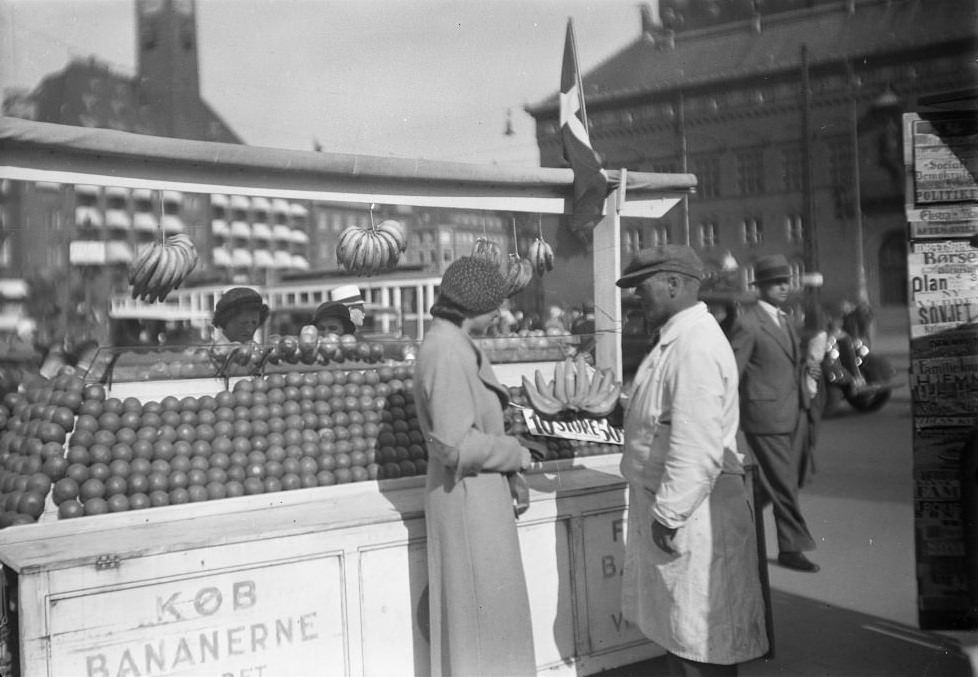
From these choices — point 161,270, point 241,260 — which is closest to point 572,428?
point 161,270

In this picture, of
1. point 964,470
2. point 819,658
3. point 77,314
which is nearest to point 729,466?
point 819,658

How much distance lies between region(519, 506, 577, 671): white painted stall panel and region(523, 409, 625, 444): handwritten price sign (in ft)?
1.28

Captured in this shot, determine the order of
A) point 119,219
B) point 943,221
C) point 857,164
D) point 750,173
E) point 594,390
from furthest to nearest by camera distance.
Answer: point 119,219 < point 750,173 < point 857,164 < point 594,390 < point 943,221

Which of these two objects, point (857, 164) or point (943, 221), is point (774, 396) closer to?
point (943, 221)

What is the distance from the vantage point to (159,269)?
4.06m

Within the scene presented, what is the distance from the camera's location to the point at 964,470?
3201 mm

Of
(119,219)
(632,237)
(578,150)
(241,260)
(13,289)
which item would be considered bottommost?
(578,150)

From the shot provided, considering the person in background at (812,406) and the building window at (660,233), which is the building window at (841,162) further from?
the person in background at (812,406)

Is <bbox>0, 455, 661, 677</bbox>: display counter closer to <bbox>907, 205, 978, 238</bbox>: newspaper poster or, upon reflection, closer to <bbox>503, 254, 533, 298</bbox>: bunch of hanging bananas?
<bbox>907, 205, 978, 238</bbox>: newspaper poster

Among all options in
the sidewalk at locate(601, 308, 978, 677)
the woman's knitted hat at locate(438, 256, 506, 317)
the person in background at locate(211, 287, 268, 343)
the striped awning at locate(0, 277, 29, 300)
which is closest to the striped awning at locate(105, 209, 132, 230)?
the striped awning at locate(0, 277, 29, 300)

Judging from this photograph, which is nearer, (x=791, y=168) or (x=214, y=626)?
(x=214, y=626)

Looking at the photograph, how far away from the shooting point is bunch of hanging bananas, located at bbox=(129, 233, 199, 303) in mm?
4074

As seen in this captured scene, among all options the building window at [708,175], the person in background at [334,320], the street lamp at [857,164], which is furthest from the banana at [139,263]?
the building window at [708,175]

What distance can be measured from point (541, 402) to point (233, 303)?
1.85 metres
